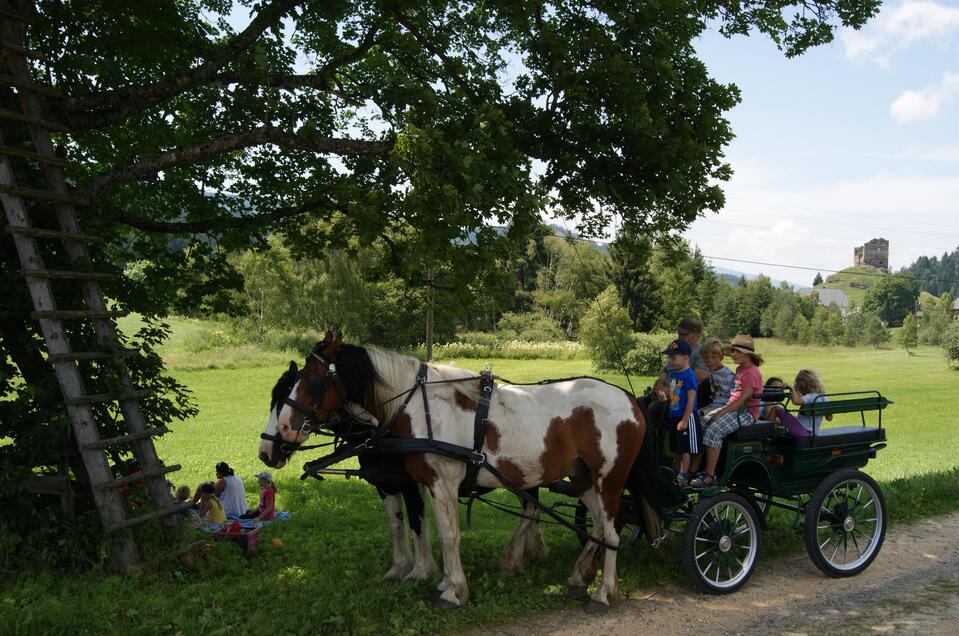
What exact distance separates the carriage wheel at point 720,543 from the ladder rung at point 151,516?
4641mm

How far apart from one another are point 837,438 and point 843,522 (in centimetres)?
86

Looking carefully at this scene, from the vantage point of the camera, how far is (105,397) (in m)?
6.02

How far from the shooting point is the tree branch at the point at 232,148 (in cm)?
716

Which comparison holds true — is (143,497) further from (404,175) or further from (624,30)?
(624,30)

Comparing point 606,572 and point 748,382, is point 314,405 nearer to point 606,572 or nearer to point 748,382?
point 606,572

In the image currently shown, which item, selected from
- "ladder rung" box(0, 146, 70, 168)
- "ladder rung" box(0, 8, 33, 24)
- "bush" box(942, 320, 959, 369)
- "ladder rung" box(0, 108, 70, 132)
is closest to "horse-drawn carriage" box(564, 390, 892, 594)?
"ladder rung" box(0, 146, 70, 168)

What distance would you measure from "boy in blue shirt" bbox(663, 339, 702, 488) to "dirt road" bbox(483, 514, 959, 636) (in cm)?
114

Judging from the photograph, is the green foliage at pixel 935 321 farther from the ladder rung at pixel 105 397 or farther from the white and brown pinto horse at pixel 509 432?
the ladder rung at pixel 105 397

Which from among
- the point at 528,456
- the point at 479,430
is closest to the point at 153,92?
the point at 479,430

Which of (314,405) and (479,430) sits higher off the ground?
(314,405)

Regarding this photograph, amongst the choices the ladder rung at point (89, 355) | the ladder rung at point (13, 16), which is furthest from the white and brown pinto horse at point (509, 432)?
the ladder rung at point (13, 16)

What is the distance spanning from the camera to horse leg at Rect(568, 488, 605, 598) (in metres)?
6.20

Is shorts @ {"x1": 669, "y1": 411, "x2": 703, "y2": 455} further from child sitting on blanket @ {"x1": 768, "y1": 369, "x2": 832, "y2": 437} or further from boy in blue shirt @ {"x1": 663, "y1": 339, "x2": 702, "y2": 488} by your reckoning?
child sitting on blanket @ {"x1": 768, "y1": 369, "x2": 832, "y2": 437}

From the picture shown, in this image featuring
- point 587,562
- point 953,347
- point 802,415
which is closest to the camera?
point 587,562
